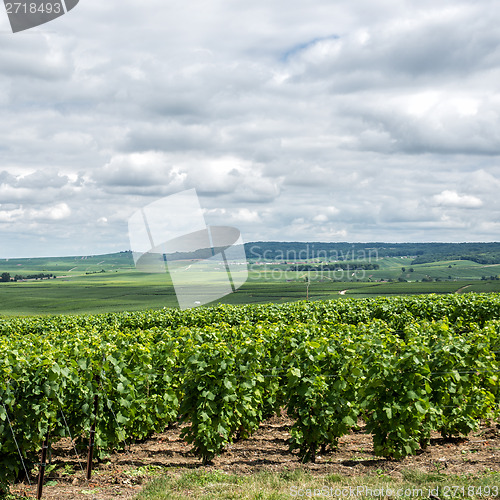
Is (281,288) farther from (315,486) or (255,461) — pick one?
(315,486)

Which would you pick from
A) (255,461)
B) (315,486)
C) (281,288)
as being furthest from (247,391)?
(281,288)

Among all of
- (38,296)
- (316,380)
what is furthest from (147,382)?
(38,296)

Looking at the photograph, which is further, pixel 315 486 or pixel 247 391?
pixel 247 391

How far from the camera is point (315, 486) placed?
661cm

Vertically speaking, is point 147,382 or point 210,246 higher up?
point 210,246

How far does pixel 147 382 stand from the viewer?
930 centimetres

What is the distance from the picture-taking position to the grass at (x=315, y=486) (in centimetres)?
604

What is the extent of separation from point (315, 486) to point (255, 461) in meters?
1.96

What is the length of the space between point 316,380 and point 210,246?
5515mm

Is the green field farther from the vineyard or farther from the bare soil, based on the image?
the vineyard

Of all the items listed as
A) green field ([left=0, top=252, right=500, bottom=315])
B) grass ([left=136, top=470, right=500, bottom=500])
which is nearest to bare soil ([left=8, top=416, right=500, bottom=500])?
grass ([left=136, top=470, right=500, bottom=500])

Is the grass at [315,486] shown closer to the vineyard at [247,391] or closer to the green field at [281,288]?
the vineyard at [247,391]

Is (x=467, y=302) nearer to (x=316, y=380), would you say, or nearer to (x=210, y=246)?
(x=210, y=246)

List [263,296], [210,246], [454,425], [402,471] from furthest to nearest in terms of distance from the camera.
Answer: [263,296]
[210,246]
[454,425]
[402,471]
